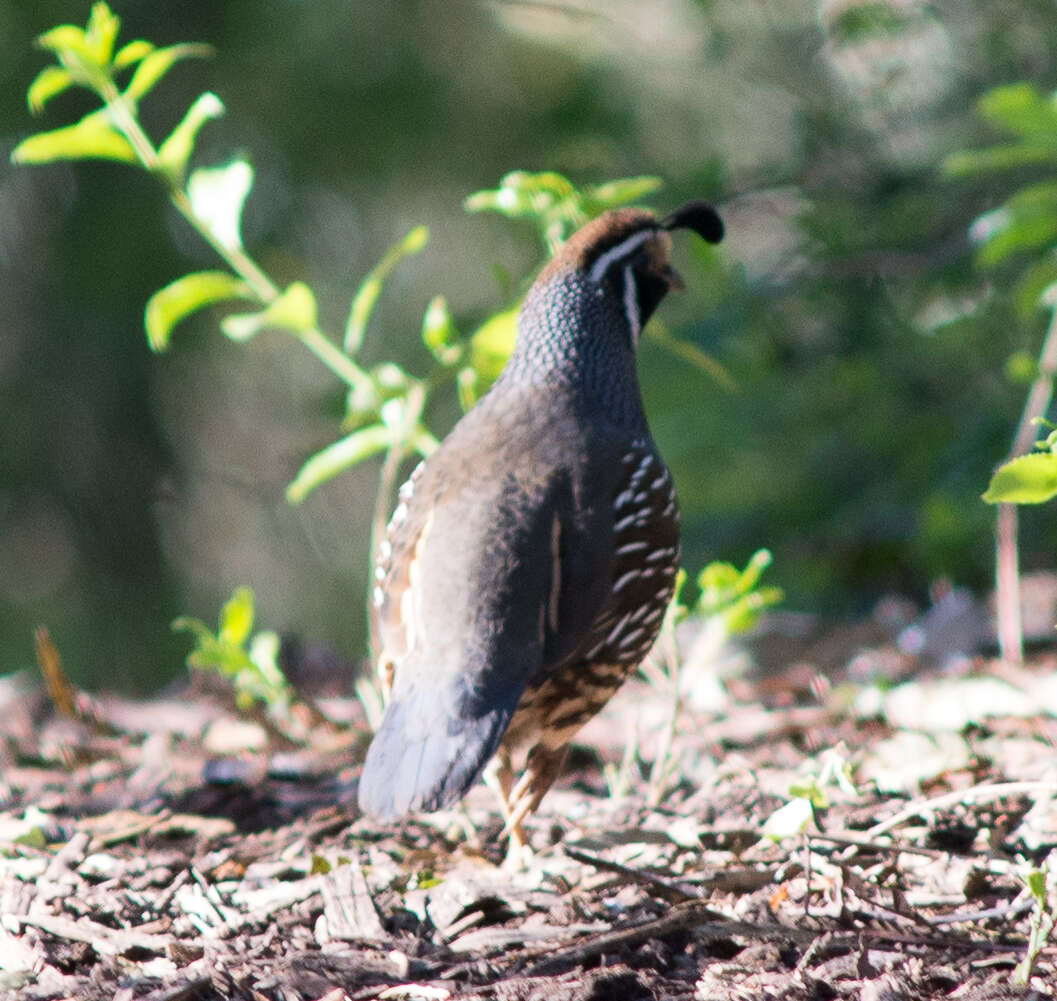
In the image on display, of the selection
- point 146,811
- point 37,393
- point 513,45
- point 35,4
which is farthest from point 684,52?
point 146,811

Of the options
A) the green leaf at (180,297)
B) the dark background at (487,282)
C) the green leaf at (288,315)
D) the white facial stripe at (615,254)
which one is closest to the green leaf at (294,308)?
the green leaf at (288,315)

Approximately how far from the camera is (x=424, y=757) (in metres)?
2.26

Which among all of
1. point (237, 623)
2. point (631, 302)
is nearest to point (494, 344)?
point (631, 302)

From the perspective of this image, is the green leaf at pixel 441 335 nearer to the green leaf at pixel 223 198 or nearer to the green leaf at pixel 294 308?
the green leaf at pixel 294 308

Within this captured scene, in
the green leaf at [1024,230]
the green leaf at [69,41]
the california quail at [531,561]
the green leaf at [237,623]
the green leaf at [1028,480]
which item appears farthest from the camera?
the green leaf at [237,623]

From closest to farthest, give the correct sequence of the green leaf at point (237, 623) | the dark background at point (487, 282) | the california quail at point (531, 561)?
the california quail at point (531, 561), the green leaf at point (237, 623), the dark background at point (487, 282)

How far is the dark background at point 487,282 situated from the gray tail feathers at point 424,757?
1997 mm

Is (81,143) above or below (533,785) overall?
above

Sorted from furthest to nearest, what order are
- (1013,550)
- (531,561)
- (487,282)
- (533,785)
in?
(487,282) → (1013,550) → (533,785) → (531,561)

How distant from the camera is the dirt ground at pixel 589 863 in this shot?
1.96m

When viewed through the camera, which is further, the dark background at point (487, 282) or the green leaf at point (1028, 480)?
the dark background at point (487, 282)

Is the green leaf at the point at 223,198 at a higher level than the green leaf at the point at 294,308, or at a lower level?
higher

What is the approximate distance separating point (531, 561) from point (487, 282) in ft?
14.7

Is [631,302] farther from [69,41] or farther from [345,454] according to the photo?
[69,41]
